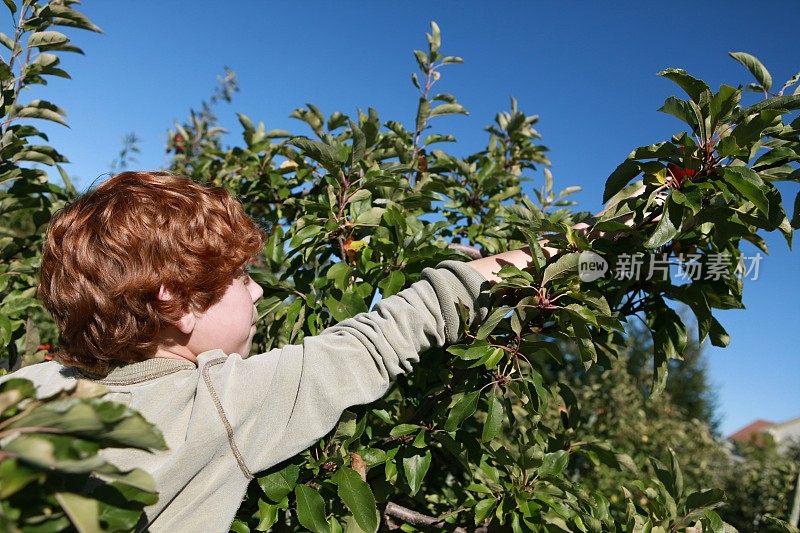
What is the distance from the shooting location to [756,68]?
1338 mm

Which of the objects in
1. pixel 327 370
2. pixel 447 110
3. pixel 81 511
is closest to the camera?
pixel 81 511

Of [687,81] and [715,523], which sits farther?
[715,523]

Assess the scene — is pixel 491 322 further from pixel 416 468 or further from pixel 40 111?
pixel 40 111

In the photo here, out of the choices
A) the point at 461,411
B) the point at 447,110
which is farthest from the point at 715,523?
the point at 447,110

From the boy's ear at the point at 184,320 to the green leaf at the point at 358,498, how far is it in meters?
0.45

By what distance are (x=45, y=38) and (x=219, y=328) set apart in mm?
1653

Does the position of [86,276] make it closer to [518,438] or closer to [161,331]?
[161,331]

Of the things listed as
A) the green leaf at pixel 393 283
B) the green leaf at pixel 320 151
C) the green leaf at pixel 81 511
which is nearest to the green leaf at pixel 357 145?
the green leaf at pixel 320 151

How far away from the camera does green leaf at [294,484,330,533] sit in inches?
50.3

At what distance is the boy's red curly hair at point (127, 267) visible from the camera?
1.28 metres

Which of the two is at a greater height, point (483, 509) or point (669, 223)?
point (669, 223)

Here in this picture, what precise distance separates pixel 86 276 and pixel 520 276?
93cm

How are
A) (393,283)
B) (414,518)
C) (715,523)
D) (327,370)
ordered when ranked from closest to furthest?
(327,370) < (715,523) < (393,283) < (414,518)

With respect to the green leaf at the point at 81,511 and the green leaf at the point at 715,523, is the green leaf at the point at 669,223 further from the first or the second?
the green leaf at the point at 81,511
